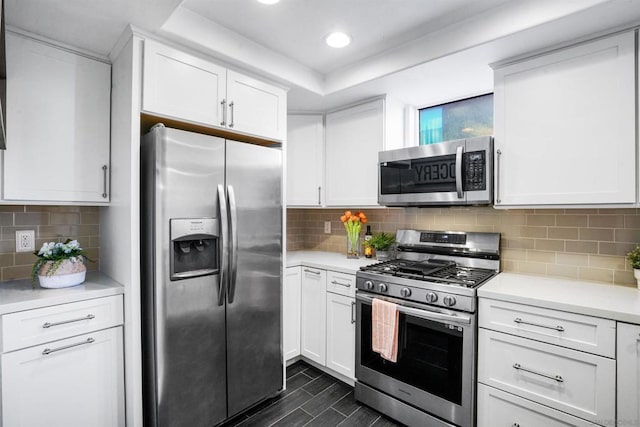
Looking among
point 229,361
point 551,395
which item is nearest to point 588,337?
point 551,395

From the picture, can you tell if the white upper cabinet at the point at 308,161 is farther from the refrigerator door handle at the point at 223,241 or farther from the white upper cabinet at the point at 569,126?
the white upper cabinet at the point at 569,126

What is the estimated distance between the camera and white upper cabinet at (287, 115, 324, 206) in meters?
3.02

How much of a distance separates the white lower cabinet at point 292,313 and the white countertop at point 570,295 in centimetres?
140

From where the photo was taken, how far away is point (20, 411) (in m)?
1.52

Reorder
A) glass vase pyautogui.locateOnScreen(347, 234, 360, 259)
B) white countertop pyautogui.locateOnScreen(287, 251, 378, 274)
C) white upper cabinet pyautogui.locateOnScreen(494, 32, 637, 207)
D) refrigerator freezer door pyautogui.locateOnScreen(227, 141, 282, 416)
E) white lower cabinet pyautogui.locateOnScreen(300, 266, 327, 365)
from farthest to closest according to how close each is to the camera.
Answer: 1. glass vase pyautogui.locateOnScreen(347, 234, 360, 259)
2. white lower cabinet pyautogui.locateOnScreen(300, 266, 327, 365)
3. white countertop pyautogui.locateOnScreen(287, 251, 378, 274)
4. refrigerator freezer door pyautogui.locateOnScreen(227, 141, 282, 416)
5. white upper cabinet pyautogui.locateOnScreen(494, 32, 637, 207)

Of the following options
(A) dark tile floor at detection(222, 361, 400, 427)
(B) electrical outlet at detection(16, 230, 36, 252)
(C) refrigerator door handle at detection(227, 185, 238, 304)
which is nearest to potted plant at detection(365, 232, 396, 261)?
(A) dark tile floor at detection(222, 361, 400, 427)

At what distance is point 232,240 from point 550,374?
1787mm

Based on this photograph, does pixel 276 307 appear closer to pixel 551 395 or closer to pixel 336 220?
pixel 336 220

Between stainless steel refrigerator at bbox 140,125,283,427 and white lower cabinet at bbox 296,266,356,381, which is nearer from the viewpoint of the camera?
stainless steel refrigerator at bbox 140,125,283,427

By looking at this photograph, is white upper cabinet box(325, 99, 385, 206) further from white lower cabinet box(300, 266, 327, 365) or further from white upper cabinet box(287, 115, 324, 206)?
white lower cabinet box(300, 266, 327, 365)

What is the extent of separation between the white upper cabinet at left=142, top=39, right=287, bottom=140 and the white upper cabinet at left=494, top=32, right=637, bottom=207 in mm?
1486

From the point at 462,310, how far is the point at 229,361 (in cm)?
139

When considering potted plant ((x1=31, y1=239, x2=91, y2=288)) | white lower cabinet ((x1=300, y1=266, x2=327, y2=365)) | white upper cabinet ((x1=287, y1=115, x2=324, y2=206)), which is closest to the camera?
potted plant ((x1=31, y1=239, x2=91, y2=288))

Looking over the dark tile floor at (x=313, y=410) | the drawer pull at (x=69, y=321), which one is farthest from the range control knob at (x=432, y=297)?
the drawer pull at (x=69, y=321)
